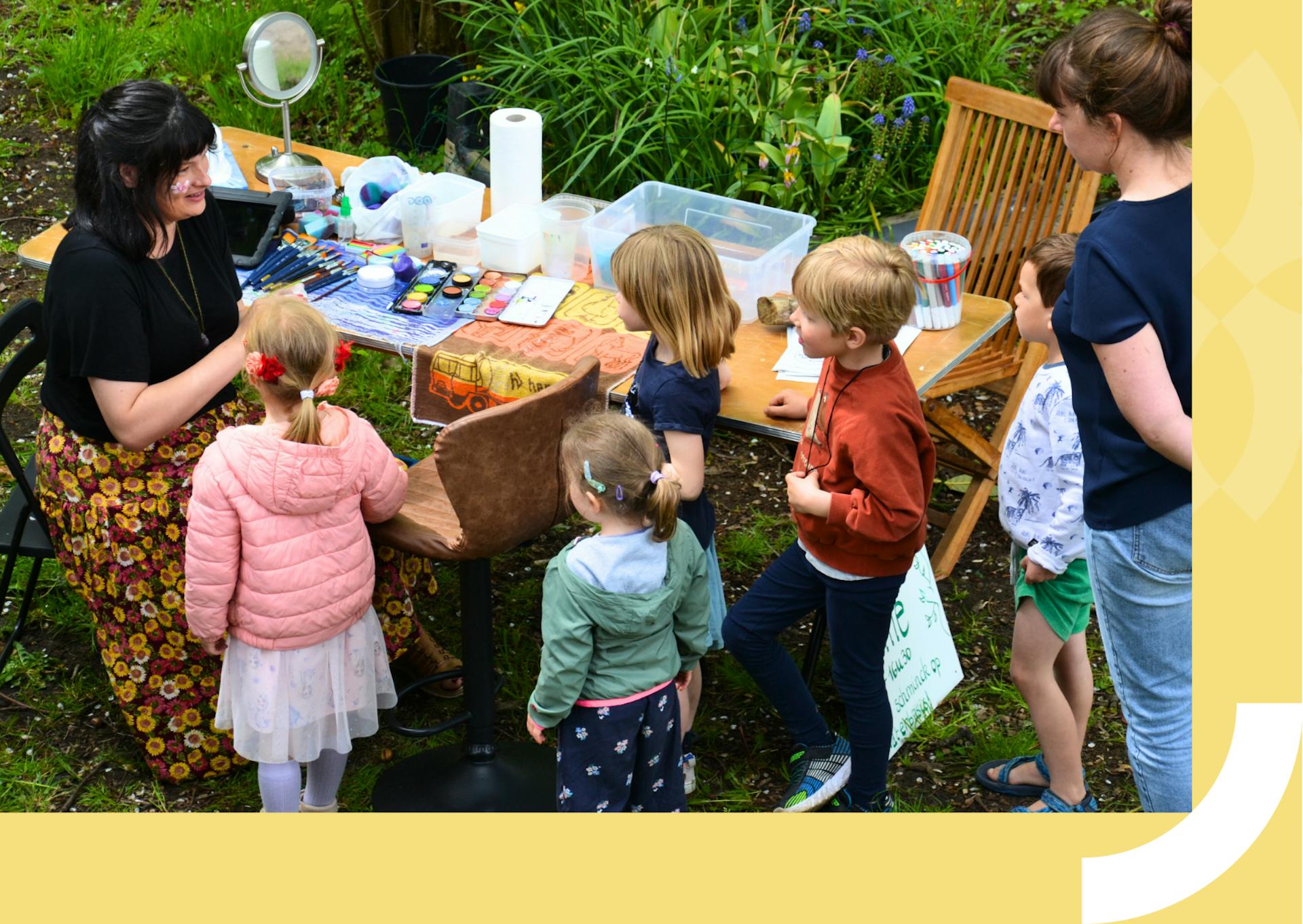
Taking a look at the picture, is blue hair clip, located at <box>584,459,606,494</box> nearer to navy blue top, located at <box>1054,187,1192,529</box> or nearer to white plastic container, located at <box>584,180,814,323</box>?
navy blue top, located at <box>1054,187,1192,529</box>

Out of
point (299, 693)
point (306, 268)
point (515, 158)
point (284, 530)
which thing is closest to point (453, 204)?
point (515, 158)

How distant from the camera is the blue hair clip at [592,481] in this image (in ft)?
8.29

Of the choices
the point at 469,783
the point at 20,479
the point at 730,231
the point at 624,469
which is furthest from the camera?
the point at 730,231

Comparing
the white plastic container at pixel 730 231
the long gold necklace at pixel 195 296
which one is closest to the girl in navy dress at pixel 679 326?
the white plastic container at pixel 730 231

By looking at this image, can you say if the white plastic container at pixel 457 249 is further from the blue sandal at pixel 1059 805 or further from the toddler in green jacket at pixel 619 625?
the blue sandal at pixel 1059 805

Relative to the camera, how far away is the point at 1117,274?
2.14m

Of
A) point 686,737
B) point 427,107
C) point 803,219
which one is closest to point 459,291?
point 803,219

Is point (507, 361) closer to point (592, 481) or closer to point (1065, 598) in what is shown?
point (592, 481)

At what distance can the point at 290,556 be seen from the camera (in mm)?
2836

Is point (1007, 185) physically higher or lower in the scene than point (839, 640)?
higher

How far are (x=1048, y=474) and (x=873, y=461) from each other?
1.47 ft

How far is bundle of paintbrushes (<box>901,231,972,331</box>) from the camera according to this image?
3.57 m

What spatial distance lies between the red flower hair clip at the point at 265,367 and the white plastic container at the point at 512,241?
1.19 m

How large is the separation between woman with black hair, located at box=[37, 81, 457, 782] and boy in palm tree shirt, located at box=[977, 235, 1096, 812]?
1542 millimetres
